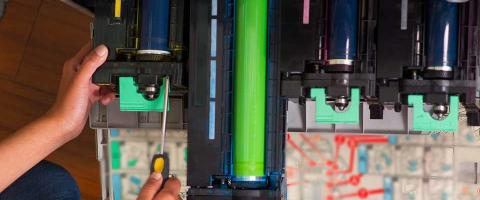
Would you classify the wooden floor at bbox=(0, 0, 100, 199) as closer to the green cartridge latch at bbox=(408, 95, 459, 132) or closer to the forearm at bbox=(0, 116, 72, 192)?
the forearm at bbox=(0, 116, 72, 192)

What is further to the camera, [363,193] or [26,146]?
[363,193]

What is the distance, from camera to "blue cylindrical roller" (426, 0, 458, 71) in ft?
3.77

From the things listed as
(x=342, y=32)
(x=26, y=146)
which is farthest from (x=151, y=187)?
(x=342, y=32)

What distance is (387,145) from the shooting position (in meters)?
1.72

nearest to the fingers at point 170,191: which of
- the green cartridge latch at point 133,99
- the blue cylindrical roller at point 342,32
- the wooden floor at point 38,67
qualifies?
the green cartridge latch at point 133,99

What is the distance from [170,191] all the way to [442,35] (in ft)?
2.26

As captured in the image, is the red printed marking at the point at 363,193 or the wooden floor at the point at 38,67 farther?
the wooden floor at the point at 38,67

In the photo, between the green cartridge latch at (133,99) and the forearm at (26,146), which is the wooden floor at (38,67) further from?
the green cartridge latch at (133,99)

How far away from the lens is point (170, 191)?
114cm

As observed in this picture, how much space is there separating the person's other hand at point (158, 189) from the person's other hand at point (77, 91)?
296 mm

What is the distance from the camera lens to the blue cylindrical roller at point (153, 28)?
1225 millimetres

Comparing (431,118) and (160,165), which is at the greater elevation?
(431,118)

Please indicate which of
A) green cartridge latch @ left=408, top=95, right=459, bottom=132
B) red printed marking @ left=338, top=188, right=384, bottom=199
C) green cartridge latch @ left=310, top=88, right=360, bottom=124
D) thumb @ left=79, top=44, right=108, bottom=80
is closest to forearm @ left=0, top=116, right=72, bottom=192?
thumb @ left=79, top=44, right=108, bottom=80

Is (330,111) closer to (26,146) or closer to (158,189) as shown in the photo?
(158,189)
